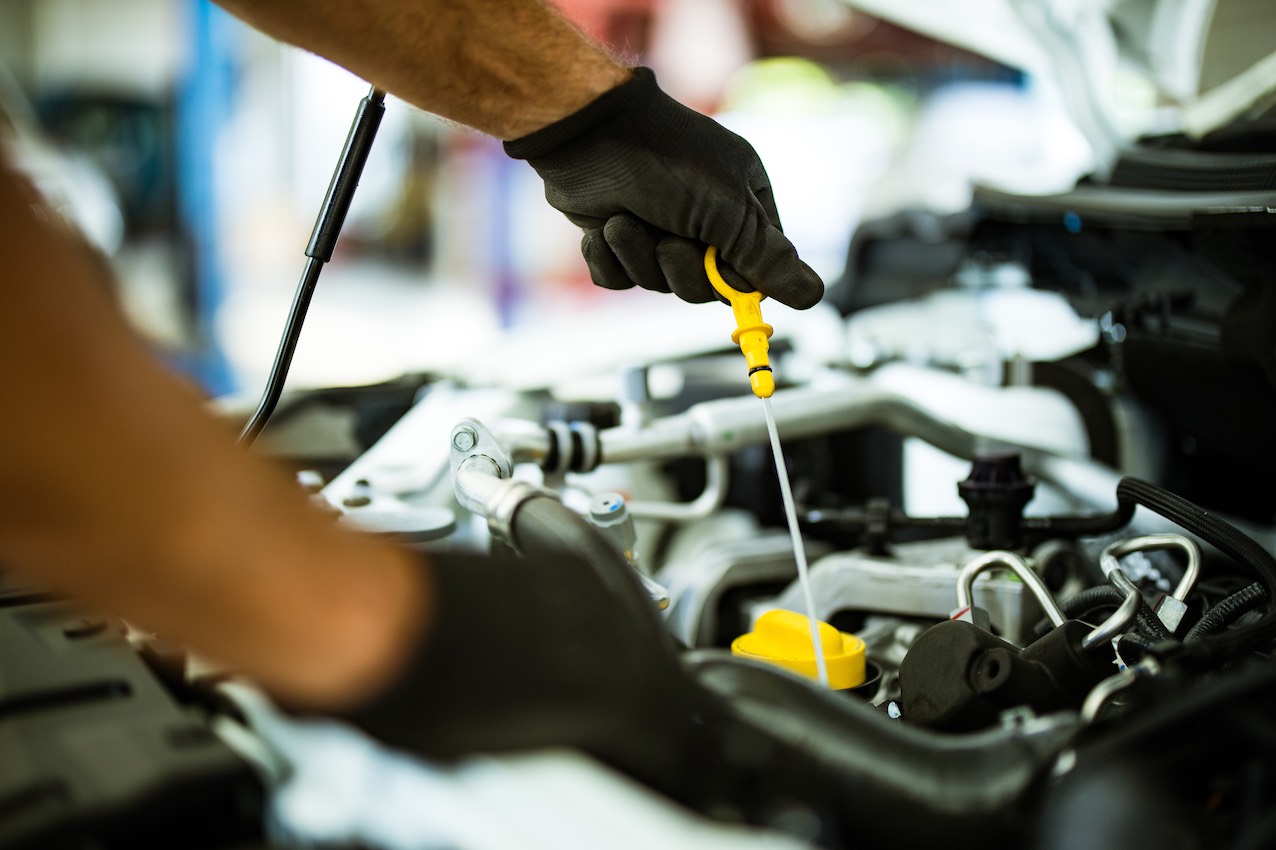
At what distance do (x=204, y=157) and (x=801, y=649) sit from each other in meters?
5.01

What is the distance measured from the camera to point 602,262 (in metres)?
1.04

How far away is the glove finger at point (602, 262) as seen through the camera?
1032 millimetres

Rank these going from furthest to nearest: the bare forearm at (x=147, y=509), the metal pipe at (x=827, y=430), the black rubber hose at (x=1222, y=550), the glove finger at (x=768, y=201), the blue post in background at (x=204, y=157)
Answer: the blue post in background at (x=204, y=157), the metal pipe at (x=827, y=430), the glove finger at (x=768, y=201), the black rubber hose at (x=1222, y=550), the bare forearm at (x=147, y=509)

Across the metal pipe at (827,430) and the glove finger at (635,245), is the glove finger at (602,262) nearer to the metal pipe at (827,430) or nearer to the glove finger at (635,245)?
the glove finger at (635,245)

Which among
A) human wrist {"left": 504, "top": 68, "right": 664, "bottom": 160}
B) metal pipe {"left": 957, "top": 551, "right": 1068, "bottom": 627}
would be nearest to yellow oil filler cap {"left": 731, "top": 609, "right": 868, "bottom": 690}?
metal pipe {"left": 957, "top": 551, "right": 1068, "bottom": 627}

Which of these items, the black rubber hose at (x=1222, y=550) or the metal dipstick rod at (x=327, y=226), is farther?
the metal dipstick rod at (x=327, y=226)

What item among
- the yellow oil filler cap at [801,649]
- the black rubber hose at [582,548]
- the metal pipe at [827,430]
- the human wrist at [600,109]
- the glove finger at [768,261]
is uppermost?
the human wrist at [600,109]

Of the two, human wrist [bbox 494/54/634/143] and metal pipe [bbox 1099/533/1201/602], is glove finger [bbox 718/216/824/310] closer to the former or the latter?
human wrist [bbox 494/54/634/143]

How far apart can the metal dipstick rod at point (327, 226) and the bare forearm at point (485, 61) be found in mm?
60

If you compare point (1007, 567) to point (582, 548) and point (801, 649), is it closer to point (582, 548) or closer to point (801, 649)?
point (801, 649)

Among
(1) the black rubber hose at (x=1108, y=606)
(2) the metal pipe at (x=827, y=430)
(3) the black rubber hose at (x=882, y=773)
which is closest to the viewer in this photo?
(3) the black rubber hose at (x=882, y=773)

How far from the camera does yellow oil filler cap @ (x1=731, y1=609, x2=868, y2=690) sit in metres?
0.83

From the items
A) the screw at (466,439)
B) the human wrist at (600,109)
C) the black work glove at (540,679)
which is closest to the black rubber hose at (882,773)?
the black work glove at (540,679)

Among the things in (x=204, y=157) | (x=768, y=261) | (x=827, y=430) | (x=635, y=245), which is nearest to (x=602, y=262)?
(x=635, y=245)
